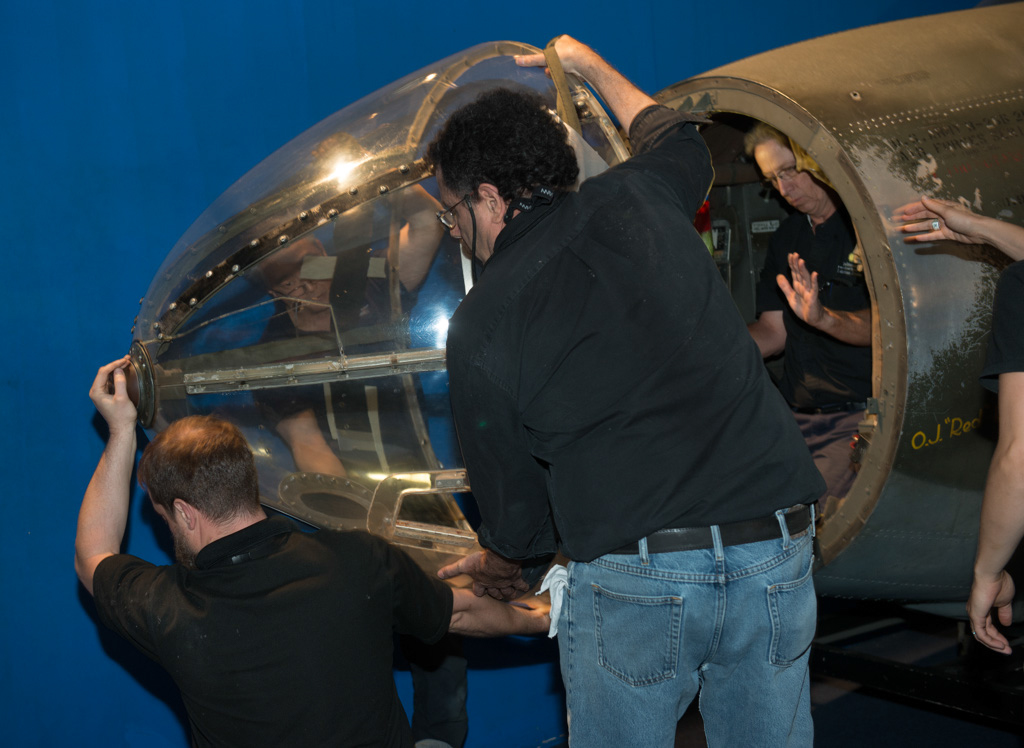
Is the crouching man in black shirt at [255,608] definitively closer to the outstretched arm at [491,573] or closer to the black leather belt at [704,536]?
the outstretched arm at [491,573]

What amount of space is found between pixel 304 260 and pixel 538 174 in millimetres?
534

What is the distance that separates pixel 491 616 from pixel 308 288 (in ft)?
2.65

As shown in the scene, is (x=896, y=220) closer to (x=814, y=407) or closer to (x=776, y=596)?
(x=776, y=596)

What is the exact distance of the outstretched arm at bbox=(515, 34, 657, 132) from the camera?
5.74ft

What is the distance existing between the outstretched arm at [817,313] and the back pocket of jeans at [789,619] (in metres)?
1.09

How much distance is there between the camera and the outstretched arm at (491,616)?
184 cm

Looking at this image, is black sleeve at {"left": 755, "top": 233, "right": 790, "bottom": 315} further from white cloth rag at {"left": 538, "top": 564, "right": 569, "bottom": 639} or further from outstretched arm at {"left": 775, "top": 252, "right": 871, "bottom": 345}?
white cloth rag at {"left": 538, "top": 564, "right": 569, "bottom": 639}

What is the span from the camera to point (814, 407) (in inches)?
107

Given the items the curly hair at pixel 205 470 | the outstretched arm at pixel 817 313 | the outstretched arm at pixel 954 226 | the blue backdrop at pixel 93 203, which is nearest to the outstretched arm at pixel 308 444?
the curly hair at pixel 205 470

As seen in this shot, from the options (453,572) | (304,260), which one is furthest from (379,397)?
(453,572)

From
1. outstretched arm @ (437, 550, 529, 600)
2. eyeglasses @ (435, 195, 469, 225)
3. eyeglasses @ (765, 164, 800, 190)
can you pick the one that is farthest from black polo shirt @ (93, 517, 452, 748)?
eyeglasses @ (765, 164, 800, 190)

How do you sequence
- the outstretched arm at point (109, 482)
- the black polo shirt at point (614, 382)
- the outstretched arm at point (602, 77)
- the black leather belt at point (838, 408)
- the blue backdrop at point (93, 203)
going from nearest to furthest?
the black polo shirt at point (614, 382), the outstretched arm at point (602, 77), the outstretched arm at point (109, 482), the blue backdrop at point (93, 203), the black leather belt at point (838, 408)

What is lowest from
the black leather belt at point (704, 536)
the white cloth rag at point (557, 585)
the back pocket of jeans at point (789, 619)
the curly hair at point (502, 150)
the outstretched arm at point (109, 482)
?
the back pocket of jeans at point (789, 619)

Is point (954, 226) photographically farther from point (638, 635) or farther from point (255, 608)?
point (255, 608)
